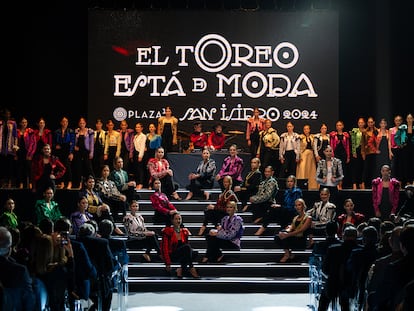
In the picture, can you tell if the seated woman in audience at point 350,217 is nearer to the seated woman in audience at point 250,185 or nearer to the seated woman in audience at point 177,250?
the seated woman in audience at point 250,185

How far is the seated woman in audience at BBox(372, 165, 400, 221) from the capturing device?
47.0 feet

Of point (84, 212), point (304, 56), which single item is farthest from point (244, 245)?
point (304, 56)

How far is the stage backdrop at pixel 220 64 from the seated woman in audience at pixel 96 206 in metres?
4.51

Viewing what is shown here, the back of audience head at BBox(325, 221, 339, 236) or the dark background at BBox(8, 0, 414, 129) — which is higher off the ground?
the dark background at BBox(8, 0, 414, 129)

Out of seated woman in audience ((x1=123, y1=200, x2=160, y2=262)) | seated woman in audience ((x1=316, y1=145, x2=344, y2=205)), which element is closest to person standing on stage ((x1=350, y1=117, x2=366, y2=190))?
seated woman in audience ((x1=316, y1=145, x2=344, y2=205))

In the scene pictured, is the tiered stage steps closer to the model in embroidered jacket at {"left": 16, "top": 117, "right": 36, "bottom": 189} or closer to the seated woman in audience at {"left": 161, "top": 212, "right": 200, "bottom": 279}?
the seated woman in audience at {"left": 161, "top": 212, "right": 200, "bottom": 279}

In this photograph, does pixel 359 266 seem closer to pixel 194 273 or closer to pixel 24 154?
pixel 194 273

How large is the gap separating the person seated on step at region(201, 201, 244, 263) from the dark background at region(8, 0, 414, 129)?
6.34m

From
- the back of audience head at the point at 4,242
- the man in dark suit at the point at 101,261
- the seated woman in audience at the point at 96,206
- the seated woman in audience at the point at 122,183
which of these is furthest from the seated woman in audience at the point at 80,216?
the back of audience head at the point at 4,242

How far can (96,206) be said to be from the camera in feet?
44.8

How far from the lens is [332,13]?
18234 millimetres

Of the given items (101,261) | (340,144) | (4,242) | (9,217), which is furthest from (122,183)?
(4,242)

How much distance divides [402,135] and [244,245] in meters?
4.02

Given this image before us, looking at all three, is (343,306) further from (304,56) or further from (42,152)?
(304,56)
